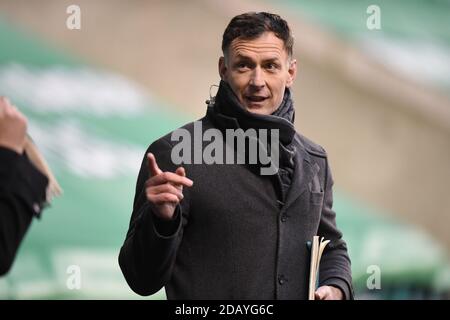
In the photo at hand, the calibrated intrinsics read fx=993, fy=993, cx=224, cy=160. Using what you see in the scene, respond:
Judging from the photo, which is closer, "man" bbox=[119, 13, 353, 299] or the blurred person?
the blurred person

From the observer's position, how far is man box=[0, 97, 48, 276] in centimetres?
220

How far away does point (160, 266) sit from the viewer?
106 inches

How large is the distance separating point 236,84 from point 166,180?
0.52 meters

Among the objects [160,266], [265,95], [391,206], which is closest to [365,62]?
[391,206]

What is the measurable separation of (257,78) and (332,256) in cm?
61

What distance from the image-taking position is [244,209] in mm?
2840

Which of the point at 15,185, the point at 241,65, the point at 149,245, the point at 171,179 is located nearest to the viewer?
the point at 15,185

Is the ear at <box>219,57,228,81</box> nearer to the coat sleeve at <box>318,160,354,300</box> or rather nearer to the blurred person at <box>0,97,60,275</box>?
the coat sleeve at <box>318,160,354,300</box>

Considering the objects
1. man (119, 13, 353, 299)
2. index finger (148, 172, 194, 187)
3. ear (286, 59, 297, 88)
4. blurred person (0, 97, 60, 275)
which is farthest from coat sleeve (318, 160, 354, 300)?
blurred person (0, 97, 60, 275)

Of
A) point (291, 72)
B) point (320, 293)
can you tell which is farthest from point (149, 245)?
point (291, 72)

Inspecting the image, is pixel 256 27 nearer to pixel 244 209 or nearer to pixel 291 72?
pixel 291 72

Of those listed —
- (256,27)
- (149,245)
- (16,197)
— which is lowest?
(149,245)

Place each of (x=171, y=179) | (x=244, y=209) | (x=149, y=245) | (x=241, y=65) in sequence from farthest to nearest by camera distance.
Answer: (x=241, y=65) < (x=244, y=209) < (x=149, y=245) < (x=171, y=179)

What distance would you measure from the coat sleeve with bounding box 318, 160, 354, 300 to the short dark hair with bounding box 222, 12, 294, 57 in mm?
465
